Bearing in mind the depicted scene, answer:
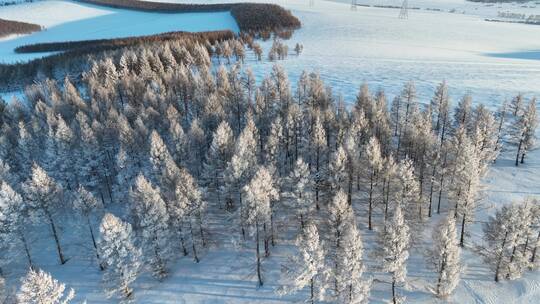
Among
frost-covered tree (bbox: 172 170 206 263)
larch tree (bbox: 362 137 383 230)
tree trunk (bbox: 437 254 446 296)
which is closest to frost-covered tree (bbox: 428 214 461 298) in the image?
tree trunk (bbox: 437 254 446 296)

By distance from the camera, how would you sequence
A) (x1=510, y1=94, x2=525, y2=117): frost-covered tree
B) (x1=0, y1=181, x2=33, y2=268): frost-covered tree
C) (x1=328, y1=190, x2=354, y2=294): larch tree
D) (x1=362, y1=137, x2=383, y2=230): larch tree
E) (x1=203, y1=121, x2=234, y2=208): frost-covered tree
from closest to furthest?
(x1=328, y1=190, x2=354, y2=294): larch tree, (x1=0, y1=181, x2=33, y2=268): frost-covered tree, (x1=362, y1=137, x2=383, y2=230): larch tree, (x1=203, y1=121, x2=234, y2=208): frost-covered tree, (x1=510, y1=94, x2=525, y2=117): frost-covered tree

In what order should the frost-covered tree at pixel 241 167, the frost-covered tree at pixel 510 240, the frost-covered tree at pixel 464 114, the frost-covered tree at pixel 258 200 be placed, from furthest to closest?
the frost-covered tree at pixel 464 114, the frost-covered tree at pixel 241 167, the frost-covered tree at pixel 258 200, the frost-covered tree at pixel 510 240

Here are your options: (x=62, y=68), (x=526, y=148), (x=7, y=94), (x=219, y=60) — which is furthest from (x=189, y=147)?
(x=7, y=94)

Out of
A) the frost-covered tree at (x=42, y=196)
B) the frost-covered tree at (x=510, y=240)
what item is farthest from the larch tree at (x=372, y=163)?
Answer: the frost-covered tree at (x=42, y=196)

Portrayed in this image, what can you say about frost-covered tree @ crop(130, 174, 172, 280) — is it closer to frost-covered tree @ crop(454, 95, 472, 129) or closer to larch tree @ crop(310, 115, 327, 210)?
larch tree @ crop(310, 115, 327, 210)

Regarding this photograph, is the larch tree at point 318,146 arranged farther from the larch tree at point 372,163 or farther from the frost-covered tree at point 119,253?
the frost-covered tree at point 119,253

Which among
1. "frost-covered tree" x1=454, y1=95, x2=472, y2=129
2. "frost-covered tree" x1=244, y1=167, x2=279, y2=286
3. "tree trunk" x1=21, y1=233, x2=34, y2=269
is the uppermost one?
"frost-covered tree" x1=454, y1=95, x2=472, y2=129

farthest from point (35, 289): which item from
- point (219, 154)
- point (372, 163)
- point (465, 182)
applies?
point (465, 182)
